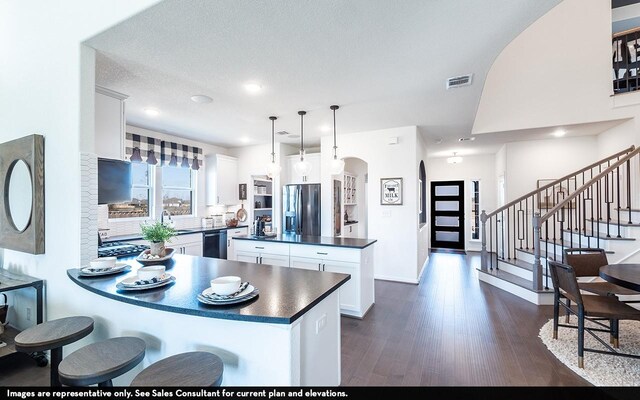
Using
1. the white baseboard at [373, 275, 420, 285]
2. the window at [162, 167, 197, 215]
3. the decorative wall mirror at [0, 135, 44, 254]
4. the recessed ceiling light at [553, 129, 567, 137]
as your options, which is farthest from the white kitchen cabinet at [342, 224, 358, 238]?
the decorative wall mirror at [0, 135, 44, 254]

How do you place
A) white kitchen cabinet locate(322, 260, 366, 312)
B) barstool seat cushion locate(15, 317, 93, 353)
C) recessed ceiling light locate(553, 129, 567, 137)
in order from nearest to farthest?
1. barstool seat cushion locate(15, 317, 93, 353)
2. white kitchen cabinet locate(322, 260, 366, 312)
3. recessed ceiling light locate(553, 129, 567, 137)

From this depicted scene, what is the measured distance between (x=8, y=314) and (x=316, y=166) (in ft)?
15.3

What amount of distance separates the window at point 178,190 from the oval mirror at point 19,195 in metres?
2.58

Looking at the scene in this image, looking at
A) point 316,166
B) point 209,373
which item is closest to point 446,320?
point 209,373

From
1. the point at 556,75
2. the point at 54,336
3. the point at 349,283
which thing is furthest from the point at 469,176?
Result: the point at 54,336

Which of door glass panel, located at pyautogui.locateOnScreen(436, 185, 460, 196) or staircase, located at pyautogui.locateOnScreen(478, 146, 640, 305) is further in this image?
door glass panel, located at pyautogui.locateOnScreen(436, 185, 460, 196)

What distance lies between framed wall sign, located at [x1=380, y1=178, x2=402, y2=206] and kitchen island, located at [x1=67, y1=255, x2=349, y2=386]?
3.16 meters

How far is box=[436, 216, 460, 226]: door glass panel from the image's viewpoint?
831 centimetres

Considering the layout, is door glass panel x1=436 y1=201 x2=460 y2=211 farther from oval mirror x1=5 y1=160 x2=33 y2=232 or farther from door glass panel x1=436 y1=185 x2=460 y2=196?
oval mirror x1=5 y1=160 x2=33 y2=232

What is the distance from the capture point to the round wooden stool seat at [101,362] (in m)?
1.24

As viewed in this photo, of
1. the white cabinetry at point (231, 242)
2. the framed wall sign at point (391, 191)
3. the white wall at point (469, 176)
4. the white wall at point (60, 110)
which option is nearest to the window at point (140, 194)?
the white cabinetry at point (231, 242)

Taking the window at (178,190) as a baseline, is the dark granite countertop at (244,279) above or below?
below

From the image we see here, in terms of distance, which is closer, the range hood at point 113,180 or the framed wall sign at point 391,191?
the range hood at point 113,180

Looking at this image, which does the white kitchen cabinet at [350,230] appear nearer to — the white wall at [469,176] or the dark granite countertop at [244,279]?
the white wall at [469,176]
